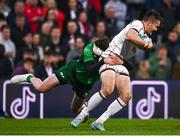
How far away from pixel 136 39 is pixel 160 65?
7008mm

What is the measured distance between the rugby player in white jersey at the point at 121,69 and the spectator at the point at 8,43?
21.1 feet

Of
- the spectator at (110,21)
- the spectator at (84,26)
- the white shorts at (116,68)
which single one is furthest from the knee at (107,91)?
the spectator at (110,21)

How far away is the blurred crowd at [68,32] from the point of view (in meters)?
20.2

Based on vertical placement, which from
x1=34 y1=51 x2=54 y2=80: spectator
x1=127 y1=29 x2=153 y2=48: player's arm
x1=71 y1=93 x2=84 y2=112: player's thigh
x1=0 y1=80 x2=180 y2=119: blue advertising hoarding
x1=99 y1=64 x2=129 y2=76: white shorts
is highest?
x1=127 y1=29 x2=153 y2=48: player's arm

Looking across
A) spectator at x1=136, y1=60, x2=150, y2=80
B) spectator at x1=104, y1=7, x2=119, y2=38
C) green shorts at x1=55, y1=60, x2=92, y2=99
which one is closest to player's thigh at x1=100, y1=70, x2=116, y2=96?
green shorts at x1=55, y1=60, x2=92, y2=99

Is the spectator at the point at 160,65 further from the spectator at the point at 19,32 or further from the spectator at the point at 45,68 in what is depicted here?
the spectator at the point at 19,32

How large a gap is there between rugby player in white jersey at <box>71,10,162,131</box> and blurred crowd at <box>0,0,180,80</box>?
5.62 meters

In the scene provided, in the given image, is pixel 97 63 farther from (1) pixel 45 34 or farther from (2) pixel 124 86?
(1) pixel 45 34

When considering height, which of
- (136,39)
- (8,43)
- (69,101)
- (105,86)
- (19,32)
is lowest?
(69,101)

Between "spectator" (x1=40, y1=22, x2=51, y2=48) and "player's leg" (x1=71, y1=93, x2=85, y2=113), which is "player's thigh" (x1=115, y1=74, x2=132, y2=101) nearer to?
"player's leg" (x1=71, y1=93, x2=85, y2=113)

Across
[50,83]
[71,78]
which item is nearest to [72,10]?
[71,78]

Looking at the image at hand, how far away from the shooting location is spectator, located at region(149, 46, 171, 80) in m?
20.5

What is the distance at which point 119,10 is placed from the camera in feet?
73.9

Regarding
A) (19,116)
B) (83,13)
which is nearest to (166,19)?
(83,13)
